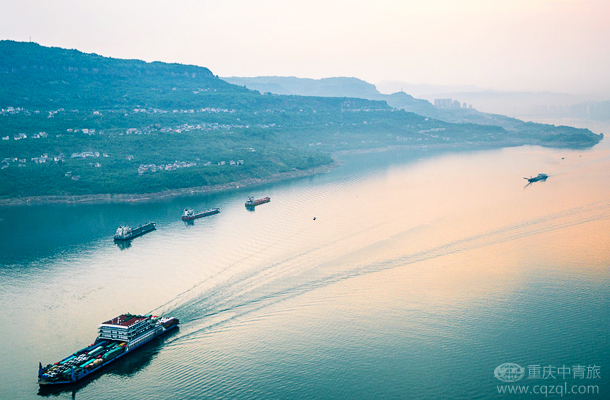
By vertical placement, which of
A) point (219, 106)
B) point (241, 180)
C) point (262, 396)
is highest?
point (219, 106)

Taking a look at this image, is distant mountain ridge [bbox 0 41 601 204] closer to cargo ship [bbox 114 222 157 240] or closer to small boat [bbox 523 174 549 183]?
cargo ship [bbox 114 222 157 240]

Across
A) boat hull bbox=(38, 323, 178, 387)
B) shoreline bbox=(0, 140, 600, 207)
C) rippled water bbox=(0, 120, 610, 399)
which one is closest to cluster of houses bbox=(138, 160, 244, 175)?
shoreline bbox=(0, 140, 600, 207)

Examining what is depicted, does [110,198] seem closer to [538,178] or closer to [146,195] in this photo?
[146,195]

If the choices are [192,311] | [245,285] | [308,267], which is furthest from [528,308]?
[192,311]

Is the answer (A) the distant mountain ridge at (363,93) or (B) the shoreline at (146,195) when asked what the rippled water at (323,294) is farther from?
(A) the distant mountain ridge at (363,93)

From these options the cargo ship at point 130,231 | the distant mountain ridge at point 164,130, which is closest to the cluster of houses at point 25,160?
the distant mountain ridge at point 164,130

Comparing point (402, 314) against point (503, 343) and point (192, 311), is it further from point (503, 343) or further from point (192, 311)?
point (192, 311)
